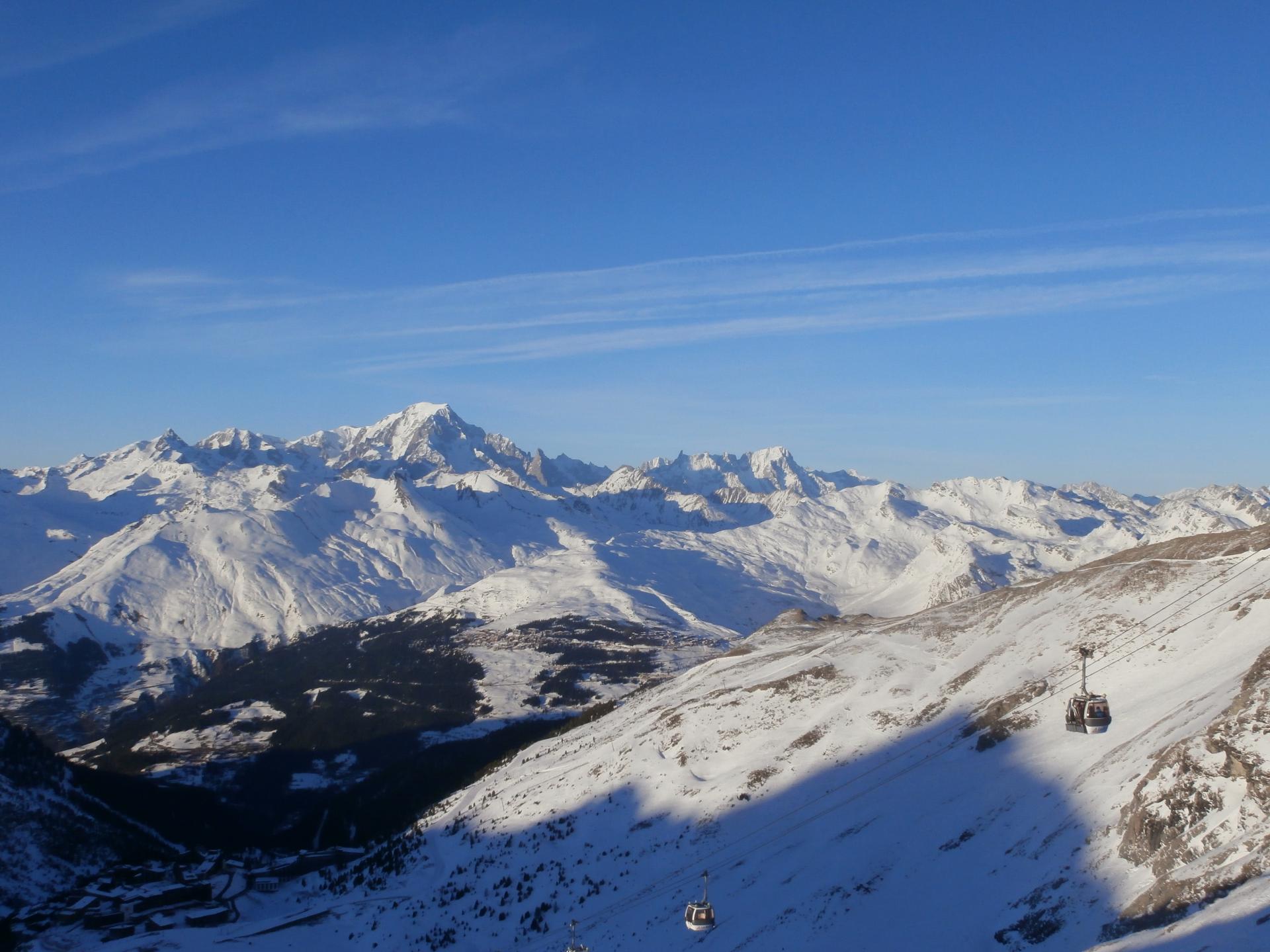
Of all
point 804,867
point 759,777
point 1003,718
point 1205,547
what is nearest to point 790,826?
point 804,867

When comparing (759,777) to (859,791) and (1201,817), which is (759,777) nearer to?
(859,791)

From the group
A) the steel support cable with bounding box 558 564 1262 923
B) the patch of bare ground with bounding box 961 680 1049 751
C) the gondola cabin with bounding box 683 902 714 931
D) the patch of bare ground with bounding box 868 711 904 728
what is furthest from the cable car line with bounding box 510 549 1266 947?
the gondola cabin with bounding box 683 902 714 931

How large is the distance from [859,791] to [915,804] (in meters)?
4.60

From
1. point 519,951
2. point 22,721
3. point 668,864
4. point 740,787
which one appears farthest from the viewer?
point 22,721

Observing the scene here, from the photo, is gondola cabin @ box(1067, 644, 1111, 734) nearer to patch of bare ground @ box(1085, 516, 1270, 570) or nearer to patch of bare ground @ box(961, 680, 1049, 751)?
patch of bare ground @ box(961, 680, 1049, 751)

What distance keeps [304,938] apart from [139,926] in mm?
11802

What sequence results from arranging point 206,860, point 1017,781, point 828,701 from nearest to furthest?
point 1017,781
point 828,701
point 206,860

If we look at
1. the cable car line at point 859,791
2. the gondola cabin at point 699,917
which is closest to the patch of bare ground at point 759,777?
the cable car line at point 859,791

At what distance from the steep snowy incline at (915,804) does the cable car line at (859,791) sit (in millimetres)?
180

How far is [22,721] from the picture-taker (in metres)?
178

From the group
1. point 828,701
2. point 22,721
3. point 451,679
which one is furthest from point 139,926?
point 22,721

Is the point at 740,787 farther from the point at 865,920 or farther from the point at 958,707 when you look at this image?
the point at 865,920

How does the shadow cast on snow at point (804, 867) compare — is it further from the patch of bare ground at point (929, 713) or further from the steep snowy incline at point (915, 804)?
the patch of bare ground at point (929, 713)

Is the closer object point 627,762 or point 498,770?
point 627,762
